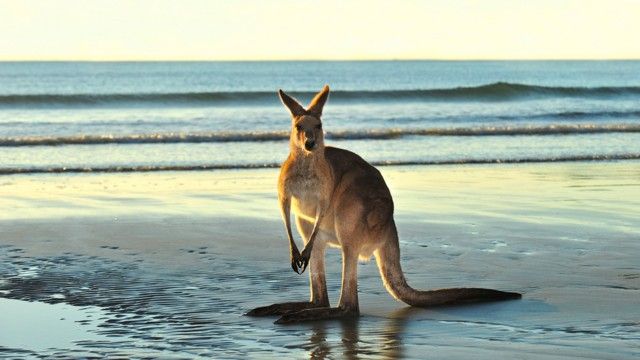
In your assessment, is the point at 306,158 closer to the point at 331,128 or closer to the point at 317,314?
the point at 317,314

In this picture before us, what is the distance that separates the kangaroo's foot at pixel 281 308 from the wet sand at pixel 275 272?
0.13 metres

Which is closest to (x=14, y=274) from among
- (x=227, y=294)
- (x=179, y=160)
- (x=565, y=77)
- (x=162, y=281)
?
(x=162, y=281)

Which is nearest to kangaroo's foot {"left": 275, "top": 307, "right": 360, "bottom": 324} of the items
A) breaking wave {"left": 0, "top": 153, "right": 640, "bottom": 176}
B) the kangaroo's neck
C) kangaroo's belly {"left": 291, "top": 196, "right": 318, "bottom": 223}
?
kangaroo's belly {"left": 291, "top": 196, "right": 318, "bottom": 223}

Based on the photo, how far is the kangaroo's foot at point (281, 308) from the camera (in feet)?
19.9

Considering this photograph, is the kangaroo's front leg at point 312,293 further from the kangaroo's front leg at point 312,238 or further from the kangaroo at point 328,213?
the kangaroo's front leg at point 312,238

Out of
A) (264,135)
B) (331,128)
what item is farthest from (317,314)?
(331,128)

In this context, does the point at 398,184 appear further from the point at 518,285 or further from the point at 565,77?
the point at 565,77

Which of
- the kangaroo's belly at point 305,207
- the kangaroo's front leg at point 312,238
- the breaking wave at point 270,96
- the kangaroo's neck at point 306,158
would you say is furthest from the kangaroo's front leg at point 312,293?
the breaking wave at point 270,96

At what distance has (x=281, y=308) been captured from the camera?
20.0ft

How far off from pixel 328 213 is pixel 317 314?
0.51m

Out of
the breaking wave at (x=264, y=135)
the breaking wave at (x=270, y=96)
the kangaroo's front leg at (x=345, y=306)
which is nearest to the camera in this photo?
the kangaroo's front leg at (x=345, y=306)

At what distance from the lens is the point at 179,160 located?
1602 cm

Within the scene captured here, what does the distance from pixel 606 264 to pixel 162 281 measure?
2.81 m

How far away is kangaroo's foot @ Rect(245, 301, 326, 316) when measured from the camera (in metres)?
6.07
